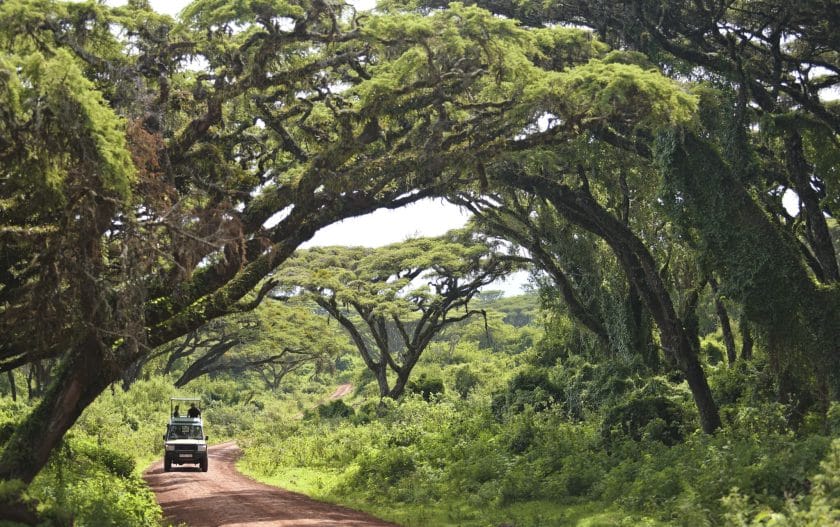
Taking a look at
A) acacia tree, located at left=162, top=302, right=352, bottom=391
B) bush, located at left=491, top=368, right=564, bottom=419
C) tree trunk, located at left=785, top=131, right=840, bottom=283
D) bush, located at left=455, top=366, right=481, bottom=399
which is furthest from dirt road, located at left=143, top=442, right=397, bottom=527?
bush, located at left=455, top=366, right=481, bottom=399

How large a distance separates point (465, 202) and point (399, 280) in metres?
11.5

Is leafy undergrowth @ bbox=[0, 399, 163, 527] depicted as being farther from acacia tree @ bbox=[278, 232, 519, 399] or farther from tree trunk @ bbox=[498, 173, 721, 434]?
acacia tree @ bbox=[278, 232, 519, 399]

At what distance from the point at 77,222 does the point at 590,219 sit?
43.0ft

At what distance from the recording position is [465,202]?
23672 mm

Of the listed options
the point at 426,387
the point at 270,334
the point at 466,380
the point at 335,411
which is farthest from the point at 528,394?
the point at 270,334

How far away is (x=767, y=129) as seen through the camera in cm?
1739

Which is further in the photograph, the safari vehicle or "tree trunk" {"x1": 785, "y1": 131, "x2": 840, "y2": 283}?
the safari vehicle

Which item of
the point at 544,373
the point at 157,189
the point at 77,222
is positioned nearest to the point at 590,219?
the point at 544,373

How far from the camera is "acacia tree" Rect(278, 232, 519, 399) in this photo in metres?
33.0

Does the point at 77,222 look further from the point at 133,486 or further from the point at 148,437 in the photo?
the point at 148,437

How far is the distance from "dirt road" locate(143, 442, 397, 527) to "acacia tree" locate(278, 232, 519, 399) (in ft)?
35.7

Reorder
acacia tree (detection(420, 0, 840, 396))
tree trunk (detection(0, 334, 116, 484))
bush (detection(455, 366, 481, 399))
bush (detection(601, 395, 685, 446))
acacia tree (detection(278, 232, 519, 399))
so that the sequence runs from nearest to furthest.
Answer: tree trunk (detection(0, 334, 116, 484)), acacia tree (detection(420, 0, 840, 396)), bush (detection(601, 395, 685, 446)), acacia tree (detection(278, 232, 519, 399)), bush (detection(455, 366, 481, 399))

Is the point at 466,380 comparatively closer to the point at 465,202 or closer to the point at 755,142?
the point at 465,202

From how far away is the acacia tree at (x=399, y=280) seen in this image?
108ft
